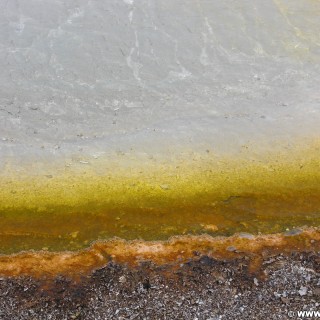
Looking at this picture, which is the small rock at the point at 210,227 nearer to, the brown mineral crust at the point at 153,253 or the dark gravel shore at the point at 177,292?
the brown mineral crust at the point at 153,253

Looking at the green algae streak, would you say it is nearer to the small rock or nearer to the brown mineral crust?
the small rock

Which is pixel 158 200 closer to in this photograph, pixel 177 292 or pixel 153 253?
pixel 153 253

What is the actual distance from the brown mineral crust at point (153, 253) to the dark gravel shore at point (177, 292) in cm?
16

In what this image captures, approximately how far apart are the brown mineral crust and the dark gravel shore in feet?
0.54

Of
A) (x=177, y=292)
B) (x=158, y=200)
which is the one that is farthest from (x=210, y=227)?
(x=177, y=292)

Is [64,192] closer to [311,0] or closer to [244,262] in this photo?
[244,262]

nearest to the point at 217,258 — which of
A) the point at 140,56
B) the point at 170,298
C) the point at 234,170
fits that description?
the point at 170,298

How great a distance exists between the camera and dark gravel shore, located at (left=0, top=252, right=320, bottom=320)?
7410mm

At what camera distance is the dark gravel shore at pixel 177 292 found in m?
7.41

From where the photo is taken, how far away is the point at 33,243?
8.62 m

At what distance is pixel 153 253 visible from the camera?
8398 mm

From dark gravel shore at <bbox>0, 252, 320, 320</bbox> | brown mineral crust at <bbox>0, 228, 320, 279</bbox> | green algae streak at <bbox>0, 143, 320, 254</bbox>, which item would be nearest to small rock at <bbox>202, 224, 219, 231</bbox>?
green algae streak at <bbox>0, 143, 320, 254</bbox>

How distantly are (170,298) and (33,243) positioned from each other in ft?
10.2

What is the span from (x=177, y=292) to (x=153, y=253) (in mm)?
1031
